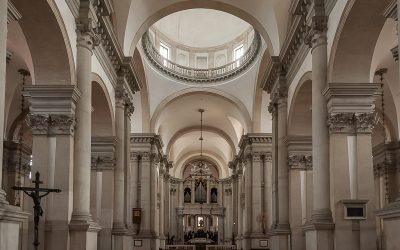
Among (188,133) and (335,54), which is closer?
(335,54)

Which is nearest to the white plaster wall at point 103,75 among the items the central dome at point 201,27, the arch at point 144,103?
the arch at point 144,103

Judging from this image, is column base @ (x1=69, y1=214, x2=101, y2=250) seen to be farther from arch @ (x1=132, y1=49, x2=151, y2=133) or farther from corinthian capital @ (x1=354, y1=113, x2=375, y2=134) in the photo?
arch @ (x1=132, y1=49, x2=151, y2=133)

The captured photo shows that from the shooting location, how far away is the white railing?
3281 centimetres

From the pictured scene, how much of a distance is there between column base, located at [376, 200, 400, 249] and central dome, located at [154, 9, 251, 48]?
86.2ft

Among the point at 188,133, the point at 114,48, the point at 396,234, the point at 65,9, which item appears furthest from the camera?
the point at 188,133

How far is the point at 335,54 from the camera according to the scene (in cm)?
1398

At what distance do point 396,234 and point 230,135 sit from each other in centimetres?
3472

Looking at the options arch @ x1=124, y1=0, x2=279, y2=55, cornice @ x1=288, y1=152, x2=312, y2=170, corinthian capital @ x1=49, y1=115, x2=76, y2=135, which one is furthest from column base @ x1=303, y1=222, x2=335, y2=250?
arch @ x1=124, y1=0, x2=279, y2=55

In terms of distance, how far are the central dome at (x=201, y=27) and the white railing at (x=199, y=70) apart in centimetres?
232

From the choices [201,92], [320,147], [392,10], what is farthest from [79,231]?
[201,92]

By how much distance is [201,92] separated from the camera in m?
35.8

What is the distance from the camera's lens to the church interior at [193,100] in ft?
44.3

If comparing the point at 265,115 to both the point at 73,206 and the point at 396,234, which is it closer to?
the point at 73,206

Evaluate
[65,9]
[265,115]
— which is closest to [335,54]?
[65,9]
